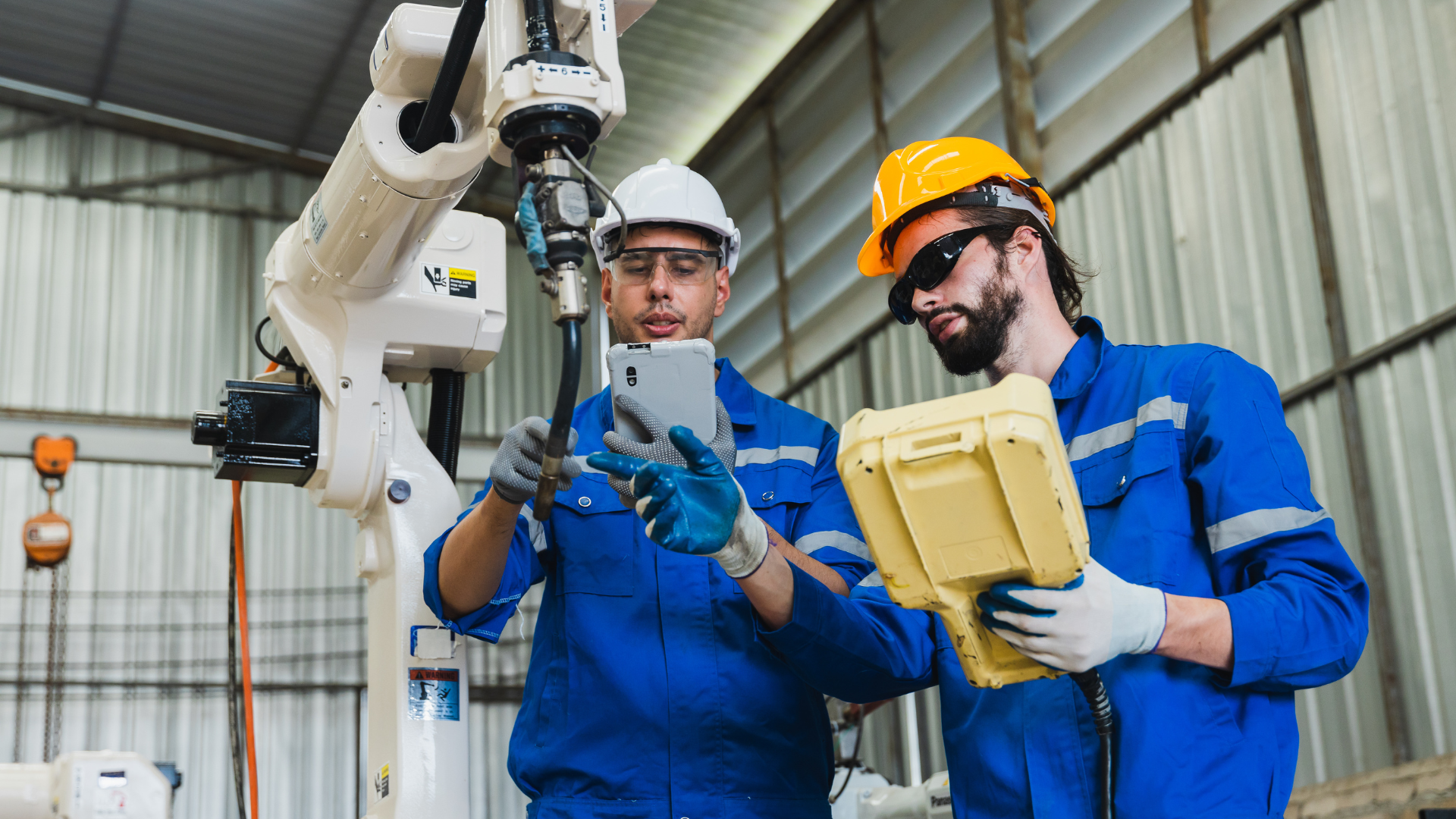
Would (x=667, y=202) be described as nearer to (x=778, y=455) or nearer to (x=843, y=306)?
(x=778, y=455)

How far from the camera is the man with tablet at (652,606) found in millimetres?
2170

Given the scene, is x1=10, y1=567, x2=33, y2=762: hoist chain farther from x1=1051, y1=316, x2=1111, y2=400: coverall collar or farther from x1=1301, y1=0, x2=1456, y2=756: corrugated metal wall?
x1=1051, y1=316, x2=1111, y2=400: coverall collar

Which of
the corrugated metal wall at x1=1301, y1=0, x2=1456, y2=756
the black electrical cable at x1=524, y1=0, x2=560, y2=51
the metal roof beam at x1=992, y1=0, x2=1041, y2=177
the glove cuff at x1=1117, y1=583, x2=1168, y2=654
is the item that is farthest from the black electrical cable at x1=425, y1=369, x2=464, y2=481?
the metal roof beam at x1=992, y1=0, x2=1041, y2=177

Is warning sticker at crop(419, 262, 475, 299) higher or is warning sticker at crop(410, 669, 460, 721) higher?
warning sticker at crop(419, 262, 475, 299)

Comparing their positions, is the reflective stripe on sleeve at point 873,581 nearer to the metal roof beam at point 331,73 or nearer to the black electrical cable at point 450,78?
the black electrical cable at point 450,78

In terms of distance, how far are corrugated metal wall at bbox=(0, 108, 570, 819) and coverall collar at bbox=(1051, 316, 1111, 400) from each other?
32.0 ft

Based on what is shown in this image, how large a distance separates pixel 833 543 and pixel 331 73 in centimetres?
1027

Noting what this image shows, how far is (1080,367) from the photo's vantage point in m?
2.13

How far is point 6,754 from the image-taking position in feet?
33.4

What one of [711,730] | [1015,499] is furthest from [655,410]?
[1015,499]

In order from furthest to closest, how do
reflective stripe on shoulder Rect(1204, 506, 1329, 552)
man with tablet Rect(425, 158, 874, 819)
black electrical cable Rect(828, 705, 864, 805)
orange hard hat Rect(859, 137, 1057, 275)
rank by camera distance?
black electrical cable Rect(828, 705, 864, 805), orange hard hat Rect(859, 137, 1057, 275), man with tablet Rect(425, 158, 874, 819), reflective stripe on shoulder Rect(1204, 506, 1329, 552)

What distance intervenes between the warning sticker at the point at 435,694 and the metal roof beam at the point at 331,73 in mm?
9025

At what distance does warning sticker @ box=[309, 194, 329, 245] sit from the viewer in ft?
8.25

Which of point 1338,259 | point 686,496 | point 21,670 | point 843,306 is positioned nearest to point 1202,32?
point 1338,259
